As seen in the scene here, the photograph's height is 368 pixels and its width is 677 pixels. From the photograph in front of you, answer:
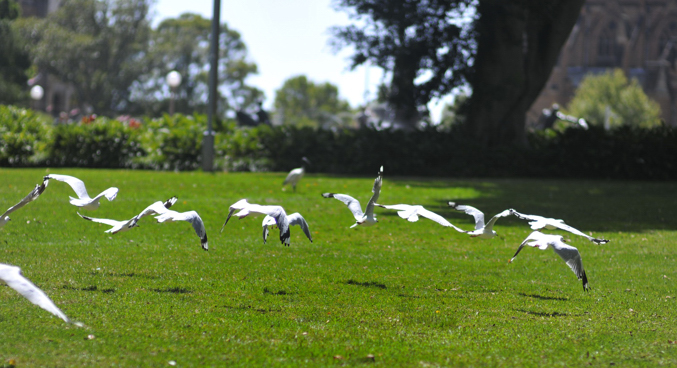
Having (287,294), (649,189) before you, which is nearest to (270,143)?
(649,189)

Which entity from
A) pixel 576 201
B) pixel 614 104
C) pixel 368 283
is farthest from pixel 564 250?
pixel 614 104

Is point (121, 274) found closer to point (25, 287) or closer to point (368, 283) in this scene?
point (368, 283)

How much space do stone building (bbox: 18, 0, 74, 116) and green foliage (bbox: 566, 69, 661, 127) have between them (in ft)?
163

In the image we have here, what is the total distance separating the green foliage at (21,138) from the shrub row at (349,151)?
1.2 inches

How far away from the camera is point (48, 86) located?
240 feet

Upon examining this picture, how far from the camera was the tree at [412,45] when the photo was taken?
19828mm

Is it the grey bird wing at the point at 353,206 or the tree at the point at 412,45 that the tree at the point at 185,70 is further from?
the grey bird wing at the point at 353,206

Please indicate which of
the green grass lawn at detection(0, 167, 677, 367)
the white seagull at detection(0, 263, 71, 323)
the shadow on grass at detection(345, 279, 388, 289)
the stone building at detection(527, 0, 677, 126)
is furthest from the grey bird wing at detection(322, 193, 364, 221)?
the stone building at detection(527, 0, 677, 126)

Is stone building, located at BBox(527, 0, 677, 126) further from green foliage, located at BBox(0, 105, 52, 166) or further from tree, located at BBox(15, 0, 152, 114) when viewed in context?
green foliage, located at BBox(0, 105, 52, 166)

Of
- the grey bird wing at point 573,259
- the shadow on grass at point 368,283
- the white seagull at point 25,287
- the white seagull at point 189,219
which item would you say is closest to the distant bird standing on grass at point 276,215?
the white seagull at point 189,219

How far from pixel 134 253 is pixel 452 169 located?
47.6ft

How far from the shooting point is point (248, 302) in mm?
6191

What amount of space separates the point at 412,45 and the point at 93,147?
35.2ft

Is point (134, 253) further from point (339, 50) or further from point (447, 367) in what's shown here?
point (339, 50)
